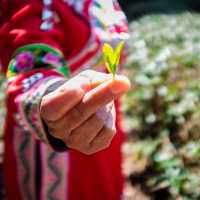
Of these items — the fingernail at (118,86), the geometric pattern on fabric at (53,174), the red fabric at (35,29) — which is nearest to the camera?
the fingernail at (118,86)

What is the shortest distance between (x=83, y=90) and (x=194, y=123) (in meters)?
1.56

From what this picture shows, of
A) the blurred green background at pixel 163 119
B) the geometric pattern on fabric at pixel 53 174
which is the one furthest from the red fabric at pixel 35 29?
the blurred green background at pixel 163 119

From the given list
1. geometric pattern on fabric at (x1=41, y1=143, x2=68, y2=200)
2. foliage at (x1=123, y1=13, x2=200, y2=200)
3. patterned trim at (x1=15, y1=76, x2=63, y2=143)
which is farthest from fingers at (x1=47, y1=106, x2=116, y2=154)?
foliage at (x1=123, y1=13, x2=200, y2=200)

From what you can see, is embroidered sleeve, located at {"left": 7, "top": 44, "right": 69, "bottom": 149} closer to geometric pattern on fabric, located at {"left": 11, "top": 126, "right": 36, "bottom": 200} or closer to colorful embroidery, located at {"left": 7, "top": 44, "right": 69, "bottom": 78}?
colorful embroidery, located at {"left": 7, "top": 44, "right": 69, "bottom": 78}

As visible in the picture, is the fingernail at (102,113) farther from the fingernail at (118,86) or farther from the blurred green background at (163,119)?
the blurred green background at (163,119)

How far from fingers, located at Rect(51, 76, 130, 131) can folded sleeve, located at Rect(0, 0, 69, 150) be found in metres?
0.15

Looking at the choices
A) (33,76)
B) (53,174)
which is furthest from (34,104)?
(53,174)

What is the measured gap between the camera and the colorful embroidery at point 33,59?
126cm

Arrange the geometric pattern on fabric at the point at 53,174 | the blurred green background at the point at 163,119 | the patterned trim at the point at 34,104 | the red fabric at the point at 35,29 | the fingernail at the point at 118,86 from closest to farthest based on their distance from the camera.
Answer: the fingernail at the point at 118,86 < the patterned trim at the point at 34,104 < the red fabric at the point at 35,29 < the geometric pattern on fabric at the point at 53,174 < the blurred green background at the point at 163,119

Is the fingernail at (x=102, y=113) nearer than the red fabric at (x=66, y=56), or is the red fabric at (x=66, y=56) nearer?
the fingernail at (x=102, y=113)

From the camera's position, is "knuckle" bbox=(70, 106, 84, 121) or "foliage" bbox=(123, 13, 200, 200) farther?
"foliage" bbox=(123, 13, 200, 200)

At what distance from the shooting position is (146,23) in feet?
16.2

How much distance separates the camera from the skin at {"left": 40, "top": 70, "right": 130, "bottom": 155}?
96cm

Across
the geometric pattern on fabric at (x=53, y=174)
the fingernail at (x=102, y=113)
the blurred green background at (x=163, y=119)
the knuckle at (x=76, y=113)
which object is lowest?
the blurred green background at (x=163, y=119)
